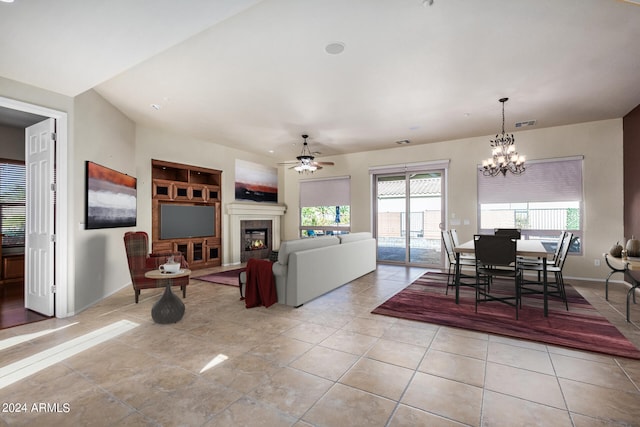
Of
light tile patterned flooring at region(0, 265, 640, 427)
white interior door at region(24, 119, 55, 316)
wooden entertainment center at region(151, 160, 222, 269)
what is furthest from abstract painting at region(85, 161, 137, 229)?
light tile patterned flooring at region(0, 265, 640, 427)

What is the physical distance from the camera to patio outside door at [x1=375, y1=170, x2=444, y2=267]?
7.11 m

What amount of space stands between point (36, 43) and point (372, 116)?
424 centimetres

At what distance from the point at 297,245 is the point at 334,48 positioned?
239 centimetres

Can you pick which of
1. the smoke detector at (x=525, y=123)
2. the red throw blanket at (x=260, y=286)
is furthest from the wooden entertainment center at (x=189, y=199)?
the smoke detector at (x=525, y=123)

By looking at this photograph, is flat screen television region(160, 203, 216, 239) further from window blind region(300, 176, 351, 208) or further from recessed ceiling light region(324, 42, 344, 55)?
recessed ceiling light region(324, 42, 344, 55)

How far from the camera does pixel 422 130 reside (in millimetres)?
5980

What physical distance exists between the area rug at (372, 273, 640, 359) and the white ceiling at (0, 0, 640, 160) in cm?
288

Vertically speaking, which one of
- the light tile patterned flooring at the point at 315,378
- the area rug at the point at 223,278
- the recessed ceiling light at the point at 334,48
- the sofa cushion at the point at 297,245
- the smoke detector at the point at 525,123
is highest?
the recessed ceiling light at the point at 334,48

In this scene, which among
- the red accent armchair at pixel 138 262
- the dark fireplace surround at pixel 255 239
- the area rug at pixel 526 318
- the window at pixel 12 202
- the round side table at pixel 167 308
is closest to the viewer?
the area rug at pixel 526 318

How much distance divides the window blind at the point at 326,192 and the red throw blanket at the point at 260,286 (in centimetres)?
449

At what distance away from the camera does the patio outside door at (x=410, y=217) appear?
7.11m

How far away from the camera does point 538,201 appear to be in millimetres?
5926

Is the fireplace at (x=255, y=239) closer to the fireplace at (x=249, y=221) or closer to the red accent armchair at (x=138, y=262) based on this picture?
the fireplace at (x=249, y=221)

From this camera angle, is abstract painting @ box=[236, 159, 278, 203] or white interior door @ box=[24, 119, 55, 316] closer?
white interior door @ box=[24, 119, 55, 316]
